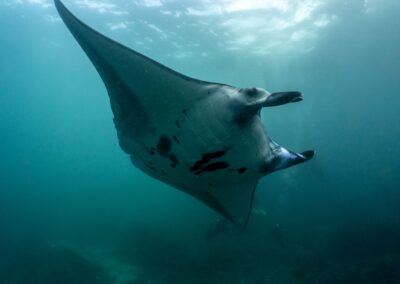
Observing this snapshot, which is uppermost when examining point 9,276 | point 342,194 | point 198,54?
point 198,54

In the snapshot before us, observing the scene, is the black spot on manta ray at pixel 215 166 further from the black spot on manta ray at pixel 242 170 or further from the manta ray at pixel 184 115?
the black spot on manta ray at pixel 242 170

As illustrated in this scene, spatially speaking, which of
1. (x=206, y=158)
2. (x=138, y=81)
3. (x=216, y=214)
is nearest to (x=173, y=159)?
(x=206, y=158)

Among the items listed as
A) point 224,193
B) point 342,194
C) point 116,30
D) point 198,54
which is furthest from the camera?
point 342,194

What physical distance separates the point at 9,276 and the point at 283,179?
20.9m

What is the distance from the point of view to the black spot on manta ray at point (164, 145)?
9.18 ft

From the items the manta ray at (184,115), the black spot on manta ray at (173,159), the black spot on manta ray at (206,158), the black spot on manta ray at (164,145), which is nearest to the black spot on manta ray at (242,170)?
the manta ray at (184,115)

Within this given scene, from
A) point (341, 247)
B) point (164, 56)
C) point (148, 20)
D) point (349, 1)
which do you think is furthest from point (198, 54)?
point (341, 247)

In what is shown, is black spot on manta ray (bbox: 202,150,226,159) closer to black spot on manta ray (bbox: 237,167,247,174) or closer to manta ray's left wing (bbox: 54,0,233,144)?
black spot on manta ray (bbox: 237,167,247,174)

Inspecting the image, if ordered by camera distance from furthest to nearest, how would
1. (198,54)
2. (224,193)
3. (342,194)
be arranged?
(342,194), (198,54), (224,193)

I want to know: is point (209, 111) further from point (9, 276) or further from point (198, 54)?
point (198, 54)

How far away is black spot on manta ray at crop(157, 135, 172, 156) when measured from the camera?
110 inches

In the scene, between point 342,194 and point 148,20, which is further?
point 342,194

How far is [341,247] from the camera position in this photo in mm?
14156

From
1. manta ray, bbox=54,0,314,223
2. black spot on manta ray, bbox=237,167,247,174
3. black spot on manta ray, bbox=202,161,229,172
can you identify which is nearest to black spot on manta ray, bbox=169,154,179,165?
manta ray, bbox=54,0,314,223
